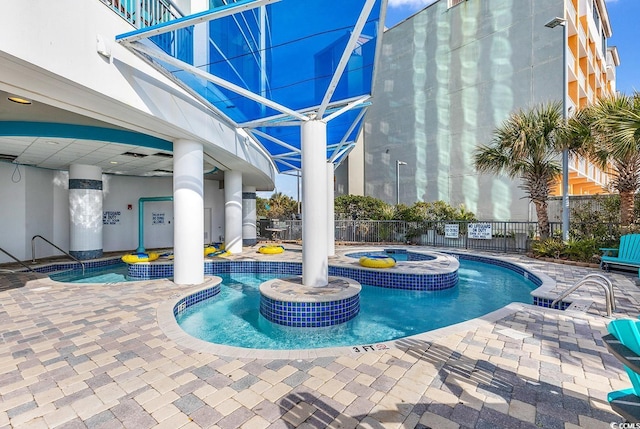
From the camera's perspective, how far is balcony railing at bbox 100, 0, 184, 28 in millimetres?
5043

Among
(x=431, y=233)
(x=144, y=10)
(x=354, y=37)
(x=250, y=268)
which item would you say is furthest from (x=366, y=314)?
(x=431, y=233)

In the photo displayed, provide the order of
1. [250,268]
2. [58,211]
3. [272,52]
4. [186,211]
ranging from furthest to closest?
1. [58,211]
2. [250,268]
3. [186,211]
4. [272,52]

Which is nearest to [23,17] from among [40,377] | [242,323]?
[40,377]

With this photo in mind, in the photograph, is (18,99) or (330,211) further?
(330,211)

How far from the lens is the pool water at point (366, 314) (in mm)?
5035

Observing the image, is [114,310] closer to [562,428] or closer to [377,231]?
[562,428]

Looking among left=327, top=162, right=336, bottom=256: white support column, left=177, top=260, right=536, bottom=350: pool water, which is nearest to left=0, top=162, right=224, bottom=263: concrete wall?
left=177, top=260, right=536, bottom=350: pool water

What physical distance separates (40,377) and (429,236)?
52.3 ft

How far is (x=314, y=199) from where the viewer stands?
618cm

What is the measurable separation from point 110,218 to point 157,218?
2109 millimetres

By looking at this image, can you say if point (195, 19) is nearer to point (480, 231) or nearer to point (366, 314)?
point (366, 314)

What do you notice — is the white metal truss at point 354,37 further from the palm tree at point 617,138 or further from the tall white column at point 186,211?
the palm tree at point 617,138

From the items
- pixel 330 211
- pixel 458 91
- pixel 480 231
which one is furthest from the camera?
pixel 458 91

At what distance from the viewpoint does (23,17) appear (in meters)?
3.33
